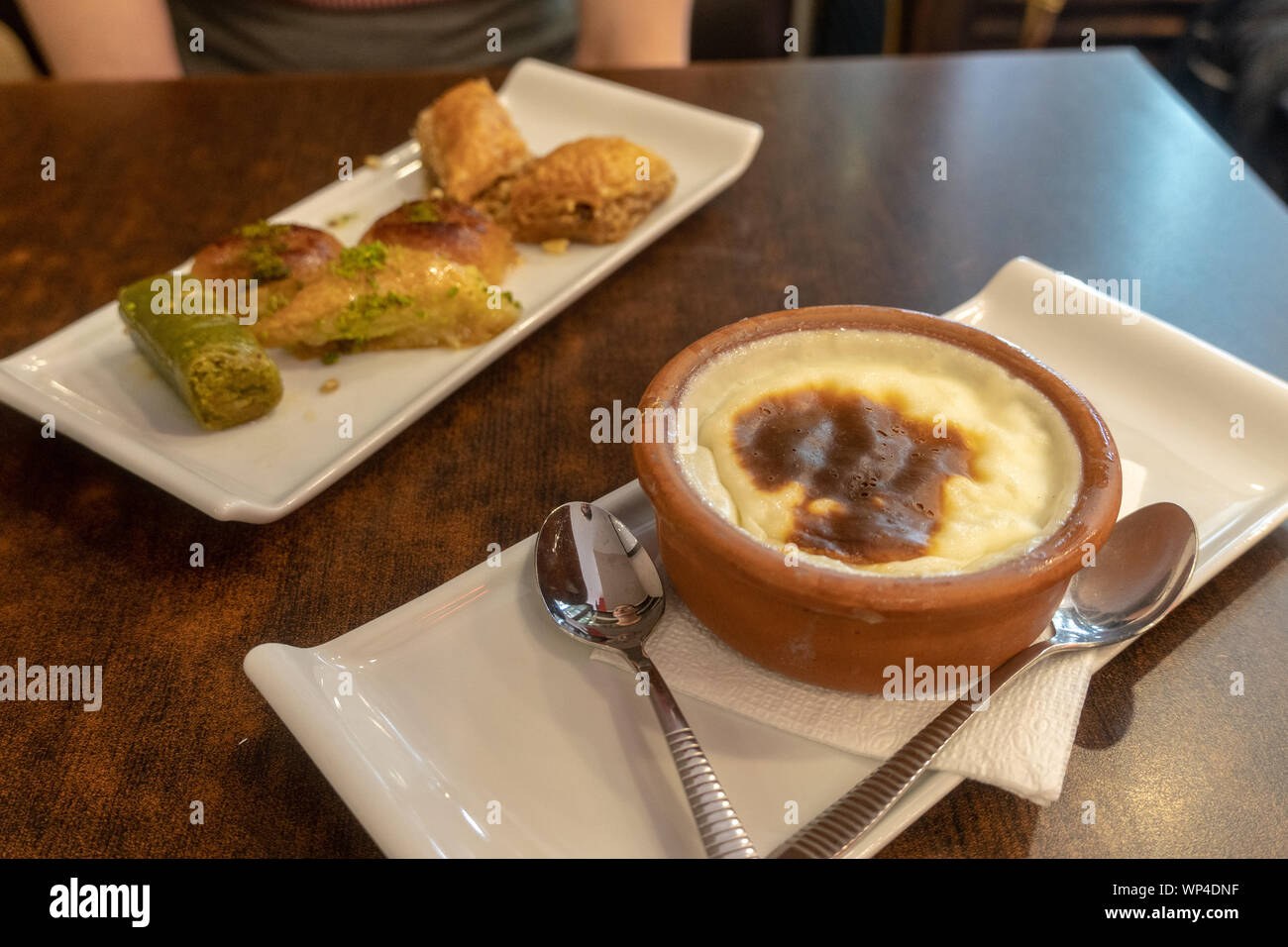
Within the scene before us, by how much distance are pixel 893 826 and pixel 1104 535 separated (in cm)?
29

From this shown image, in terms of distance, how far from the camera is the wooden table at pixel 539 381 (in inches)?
30.6

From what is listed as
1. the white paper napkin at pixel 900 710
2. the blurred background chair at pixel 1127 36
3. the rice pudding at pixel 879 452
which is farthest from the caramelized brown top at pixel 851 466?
the blurred background chair at pixel 1127 36

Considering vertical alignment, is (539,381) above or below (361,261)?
below

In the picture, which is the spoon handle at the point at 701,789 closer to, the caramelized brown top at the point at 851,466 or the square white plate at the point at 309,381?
the caramelized brown top at the point at 851,466

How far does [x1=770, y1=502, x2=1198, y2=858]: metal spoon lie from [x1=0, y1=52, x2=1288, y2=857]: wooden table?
6 centimetres

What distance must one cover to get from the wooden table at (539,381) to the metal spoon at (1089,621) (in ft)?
0.20

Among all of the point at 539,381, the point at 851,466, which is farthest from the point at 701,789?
the point at 539,381

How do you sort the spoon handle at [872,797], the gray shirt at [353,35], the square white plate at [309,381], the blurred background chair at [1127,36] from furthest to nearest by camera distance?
1. the blurred background chair at [1127,36]
2. the gray shirt at [353,35]
3. the square white plate at [309,381]
4. the spoon handle at [872,797]

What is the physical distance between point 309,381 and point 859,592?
87cm

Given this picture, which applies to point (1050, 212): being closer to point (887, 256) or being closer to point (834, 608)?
point (887, 256)

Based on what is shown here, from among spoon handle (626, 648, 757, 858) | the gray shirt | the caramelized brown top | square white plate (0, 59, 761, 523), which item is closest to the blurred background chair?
the gray shirt

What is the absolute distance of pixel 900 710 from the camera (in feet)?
2.57

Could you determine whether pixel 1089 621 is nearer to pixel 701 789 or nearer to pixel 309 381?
pixel 701 789

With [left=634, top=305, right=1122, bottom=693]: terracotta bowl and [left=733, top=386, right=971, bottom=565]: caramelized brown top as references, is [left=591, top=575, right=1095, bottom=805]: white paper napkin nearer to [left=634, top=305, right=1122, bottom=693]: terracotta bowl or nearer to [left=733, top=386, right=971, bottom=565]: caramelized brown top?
[left=634, top=305, right=1122, bottom=693]: terracotta bowl
